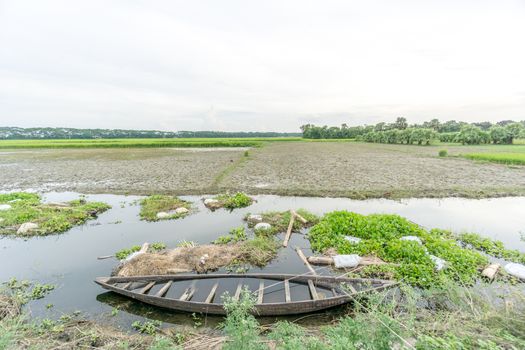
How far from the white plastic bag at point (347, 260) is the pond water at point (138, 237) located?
366mm

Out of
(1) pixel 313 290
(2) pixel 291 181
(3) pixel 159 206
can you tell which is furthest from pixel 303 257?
(2) pixel 291 181

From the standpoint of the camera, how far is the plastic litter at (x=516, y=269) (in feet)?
18.1

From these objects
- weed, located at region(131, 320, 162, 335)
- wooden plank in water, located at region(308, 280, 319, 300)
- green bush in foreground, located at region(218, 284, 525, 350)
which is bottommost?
weed, located at region(131, 320, 162, 335)

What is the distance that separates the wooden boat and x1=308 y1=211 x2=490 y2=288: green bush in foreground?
3.64 ft

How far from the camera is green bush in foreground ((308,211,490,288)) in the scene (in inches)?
219

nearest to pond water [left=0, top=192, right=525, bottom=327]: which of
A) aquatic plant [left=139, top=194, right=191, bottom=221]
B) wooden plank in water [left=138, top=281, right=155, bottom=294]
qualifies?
wooden plank in water [left=138, top=281, right=155, bottom=294]

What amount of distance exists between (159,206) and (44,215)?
429 centimetres

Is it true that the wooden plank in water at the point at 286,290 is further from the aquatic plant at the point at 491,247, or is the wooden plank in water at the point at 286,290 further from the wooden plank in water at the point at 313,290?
the aquatic plant at the point at 491,247

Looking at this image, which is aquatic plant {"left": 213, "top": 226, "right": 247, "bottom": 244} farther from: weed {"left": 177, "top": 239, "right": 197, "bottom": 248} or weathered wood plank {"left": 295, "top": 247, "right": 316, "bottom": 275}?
weathered wood plank {"left": 295, "top": 247, "right": 316, "bottom": 275}

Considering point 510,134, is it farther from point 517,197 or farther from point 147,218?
point 147,218

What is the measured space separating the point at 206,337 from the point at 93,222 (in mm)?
8386

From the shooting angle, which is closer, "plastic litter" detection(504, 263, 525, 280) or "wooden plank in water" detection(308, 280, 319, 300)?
"wooden plank in water" detection(308, 280, 319, 300)

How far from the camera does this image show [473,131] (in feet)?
173

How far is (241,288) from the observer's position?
5344 millimetres
